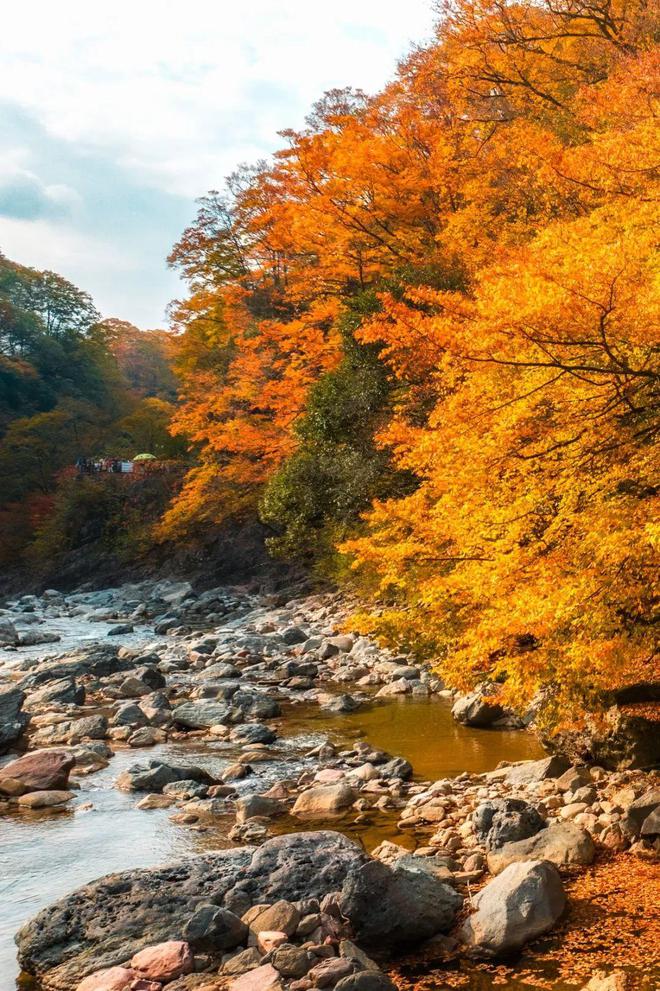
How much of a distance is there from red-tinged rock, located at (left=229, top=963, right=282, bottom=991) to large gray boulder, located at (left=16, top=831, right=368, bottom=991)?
0.66 metres

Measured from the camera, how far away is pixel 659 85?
12.8m

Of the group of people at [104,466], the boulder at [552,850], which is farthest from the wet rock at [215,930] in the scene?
the group of people at [104,466]

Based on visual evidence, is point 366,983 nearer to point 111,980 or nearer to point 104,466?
point 111,980

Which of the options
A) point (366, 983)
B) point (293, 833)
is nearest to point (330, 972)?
point (366, 983)

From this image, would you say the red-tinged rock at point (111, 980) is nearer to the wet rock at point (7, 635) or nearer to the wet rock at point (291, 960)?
the wet rock at point (291, 960)

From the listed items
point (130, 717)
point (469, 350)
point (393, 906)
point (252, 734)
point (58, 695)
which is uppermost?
point (469, 350)

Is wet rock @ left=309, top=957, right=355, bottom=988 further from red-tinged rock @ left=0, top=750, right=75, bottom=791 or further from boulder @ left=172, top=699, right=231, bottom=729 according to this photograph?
boulder @ left=172, top=699, right=231, bottom=729

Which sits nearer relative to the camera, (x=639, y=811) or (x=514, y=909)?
(x=514, y=909)

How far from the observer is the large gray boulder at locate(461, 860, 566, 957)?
5.20m

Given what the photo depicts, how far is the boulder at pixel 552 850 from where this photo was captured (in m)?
6.28

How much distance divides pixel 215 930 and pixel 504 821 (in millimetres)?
2557

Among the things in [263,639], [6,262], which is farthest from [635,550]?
[6,262]

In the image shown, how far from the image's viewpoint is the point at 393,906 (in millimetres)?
5414

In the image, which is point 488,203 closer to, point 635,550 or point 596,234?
point 596,234
